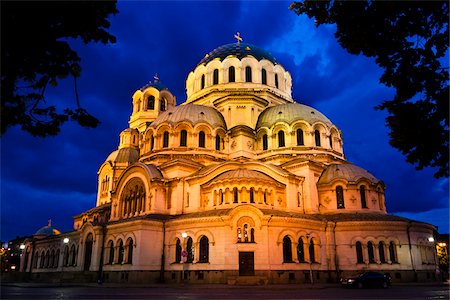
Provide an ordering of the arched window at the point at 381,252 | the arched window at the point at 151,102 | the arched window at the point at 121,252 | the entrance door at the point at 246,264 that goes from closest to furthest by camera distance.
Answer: the entrance door at the point at 246,264 → the arched window at the point at 381,252 → the arched window at the point at 121,252 → the arched window at the point at 151,102

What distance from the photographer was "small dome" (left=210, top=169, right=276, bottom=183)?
32219 mm

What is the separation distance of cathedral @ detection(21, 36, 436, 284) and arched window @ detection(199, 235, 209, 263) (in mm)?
90

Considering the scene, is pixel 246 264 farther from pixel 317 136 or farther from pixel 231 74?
pixel 231 74

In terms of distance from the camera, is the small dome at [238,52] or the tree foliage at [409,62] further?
the small dome at [238,52]

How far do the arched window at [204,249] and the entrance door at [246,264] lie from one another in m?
3.01

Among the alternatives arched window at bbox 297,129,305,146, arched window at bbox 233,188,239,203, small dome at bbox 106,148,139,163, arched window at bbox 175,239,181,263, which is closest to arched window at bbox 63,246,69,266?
small dome at bbox 106,148,139,163

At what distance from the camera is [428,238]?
3541cm

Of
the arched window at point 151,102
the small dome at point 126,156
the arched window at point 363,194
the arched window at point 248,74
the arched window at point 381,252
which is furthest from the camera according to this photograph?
the arched window at point 151,102

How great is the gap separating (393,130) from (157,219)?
26.0 metres

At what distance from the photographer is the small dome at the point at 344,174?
3581cm

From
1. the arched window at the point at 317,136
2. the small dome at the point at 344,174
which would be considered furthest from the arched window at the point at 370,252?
the arched window at the point at 317,136

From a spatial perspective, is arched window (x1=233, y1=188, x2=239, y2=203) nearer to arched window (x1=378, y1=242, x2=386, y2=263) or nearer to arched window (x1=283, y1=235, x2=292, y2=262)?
arched window (x1=283, y1=235, x2=292, y2=262)

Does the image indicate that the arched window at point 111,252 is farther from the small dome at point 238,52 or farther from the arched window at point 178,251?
the small dome at point 238,52

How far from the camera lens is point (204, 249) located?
30.8 m
